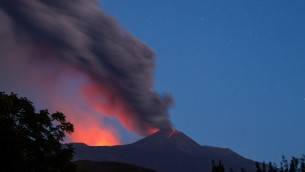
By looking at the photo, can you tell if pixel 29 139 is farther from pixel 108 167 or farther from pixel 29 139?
pixel 108 167

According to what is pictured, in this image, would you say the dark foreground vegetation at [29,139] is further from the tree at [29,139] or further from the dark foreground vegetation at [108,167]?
A: the dark foreground vegetation at [108,167]

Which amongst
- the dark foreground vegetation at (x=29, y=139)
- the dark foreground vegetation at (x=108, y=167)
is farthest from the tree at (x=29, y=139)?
the dark foreground vegetation at (x=108, y=167)

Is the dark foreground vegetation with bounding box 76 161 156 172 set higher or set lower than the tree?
higher

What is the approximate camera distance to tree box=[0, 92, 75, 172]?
83.3 feet

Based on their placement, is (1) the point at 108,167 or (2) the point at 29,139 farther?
(1) the point at 108,167

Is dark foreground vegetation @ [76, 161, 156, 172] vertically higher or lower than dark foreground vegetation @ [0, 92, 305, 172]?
higher

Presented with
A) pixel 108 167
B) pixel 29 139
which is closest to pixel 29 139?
pixel 29 139

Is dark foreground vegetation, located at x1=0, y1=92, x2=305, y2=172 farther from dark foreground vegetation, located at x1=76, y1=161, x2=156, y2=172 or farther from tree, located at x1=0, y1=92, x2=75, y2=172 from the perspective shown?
dark foreground vegetation, located at x1=76, y1=161, x2=156, y2=172

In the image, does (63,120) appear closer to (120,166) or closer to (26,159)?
(26,159)

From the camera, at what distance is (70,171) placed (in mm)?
27375

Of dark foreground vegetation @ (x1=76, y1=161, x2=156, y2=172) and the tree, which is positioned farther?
dark foreground vegetation @ (x1=76, y1=161, x2=156, y2=172)

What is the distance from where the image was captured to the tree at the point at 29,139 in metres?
25.4

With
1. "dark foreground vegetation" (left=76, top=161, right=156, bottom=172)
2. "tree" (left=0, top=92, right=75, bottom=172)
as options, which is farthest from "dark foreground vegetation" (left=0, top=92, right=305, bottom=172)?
"dark foreground vegetation" (left=76, top=161, right=156, bottom=172)

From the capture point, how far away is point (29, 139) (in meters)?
26.6
